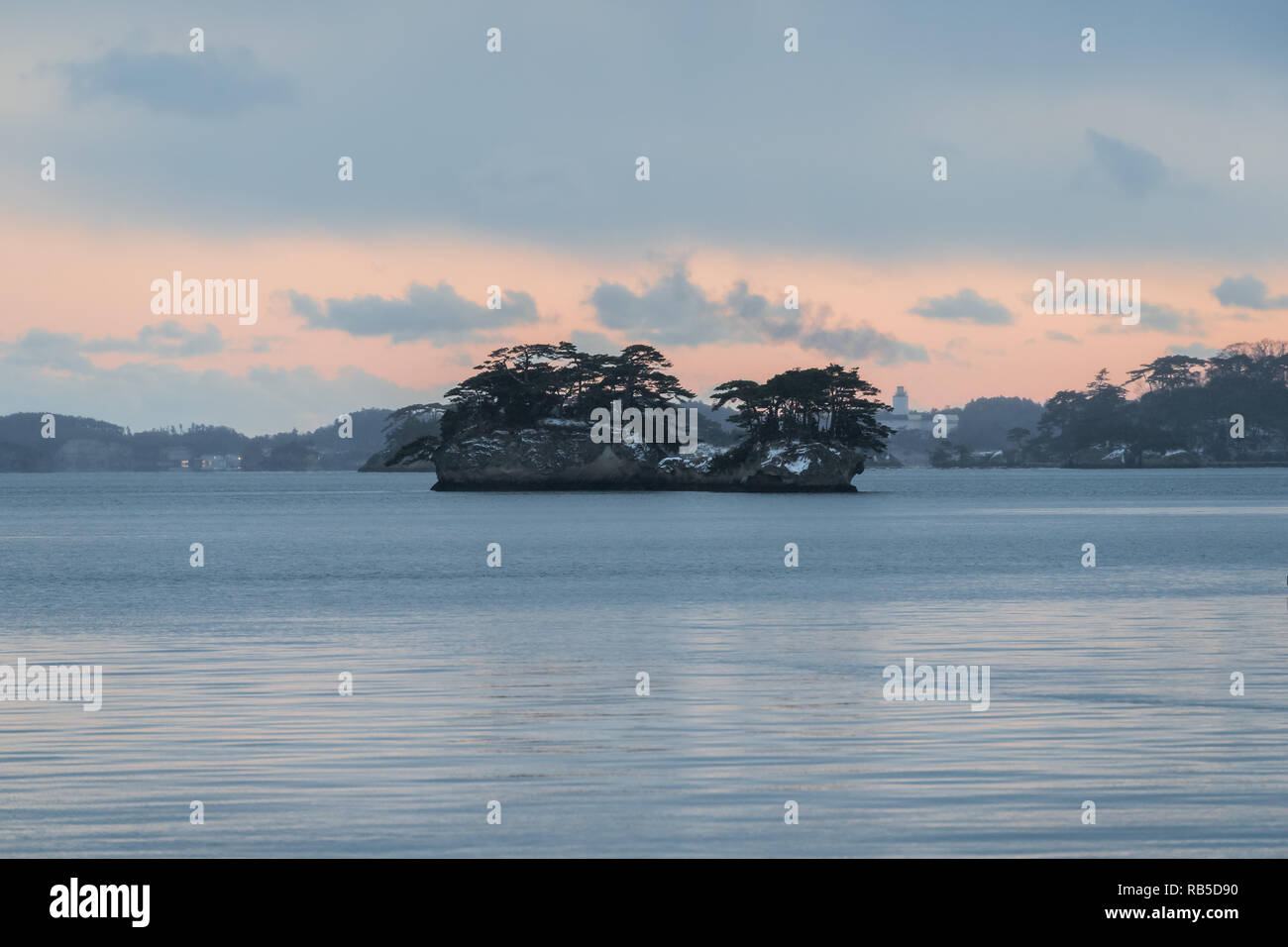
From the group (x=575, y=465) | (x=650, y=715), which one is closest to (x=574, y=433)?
(x=575, y=465)

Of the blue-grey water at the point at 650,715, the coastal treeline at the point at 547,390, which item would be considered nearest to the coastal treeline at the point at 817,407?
the coastal treeline at the point at 547,390

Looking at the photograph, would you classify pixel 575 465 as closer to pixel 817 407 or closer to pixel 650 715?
pixel 817 407

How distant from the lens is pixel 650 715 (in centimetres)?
2027

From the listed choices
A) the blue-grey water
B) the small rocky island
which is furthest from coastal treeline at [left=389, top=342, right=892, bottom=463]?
the blue-grey water

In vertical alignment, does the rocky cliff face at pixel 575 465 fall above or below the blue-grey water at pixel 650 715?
above

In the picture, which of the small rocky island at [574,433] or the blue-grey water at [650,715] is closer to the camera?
the blue-grey water at [650,715]

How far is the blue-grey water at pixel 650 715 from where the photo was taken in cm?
1318

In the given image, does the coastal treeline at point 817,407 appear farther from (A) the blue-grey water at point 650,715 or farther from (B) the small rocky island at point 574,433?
(A) the blue-grey water at point 650,715

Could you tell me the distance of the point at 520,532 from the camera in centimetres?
8925

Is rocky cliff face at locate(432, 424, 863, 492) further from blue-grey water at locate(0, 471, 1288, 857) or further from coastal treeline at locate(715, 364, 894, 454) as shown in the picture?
blue-grey water at locate(0, 471, 1288, 857)

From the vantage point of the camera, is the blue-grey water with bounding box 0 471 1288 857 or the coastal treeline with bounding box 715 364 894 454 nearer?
the blue-grey water with bounding box 0 471 1288 857

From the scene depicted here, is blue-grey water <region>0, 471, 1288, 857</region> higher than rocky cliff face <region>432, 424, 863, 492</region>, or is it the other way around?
rocky cliff face <region>432, 424, 863, 492</region>

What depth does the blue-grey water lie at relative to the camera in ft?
43.2
